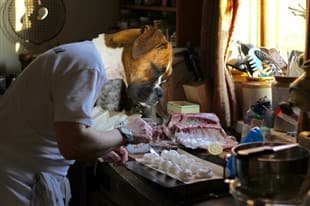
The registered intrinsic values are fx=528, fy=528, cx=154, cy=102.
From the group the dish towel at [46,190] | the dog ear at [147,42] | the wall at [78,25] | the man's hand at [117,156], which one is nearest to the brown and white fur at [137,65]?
the dog ear at [147,42]

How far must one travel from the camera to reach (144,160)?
1.69 metres

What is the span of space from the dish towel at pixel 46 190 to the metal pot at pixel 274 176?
0.71m

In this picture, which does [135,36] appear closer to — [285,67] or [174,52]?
[174,52]

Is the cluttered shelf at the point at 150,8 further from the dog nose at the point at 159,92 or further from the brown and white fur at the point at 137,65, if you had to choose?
the dog nose at the point at 159,92

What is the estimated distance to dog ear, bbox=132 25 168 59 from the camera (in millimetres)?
2326

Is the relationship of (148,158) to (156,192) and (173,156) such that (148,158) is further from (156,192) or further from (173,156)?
(156,192)

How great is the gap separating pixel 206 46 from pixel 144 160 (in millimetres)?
715

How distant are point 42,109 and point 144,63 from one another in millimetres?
887

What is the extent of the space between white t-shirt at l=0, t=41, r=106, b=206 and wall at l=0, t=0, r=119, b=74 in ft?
5.39

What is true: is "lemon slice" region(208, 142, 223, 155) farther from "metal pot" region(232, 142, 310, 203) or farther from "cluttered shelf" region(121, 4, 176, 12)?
"cluttered shelf" region(121, 4, 176, 12)

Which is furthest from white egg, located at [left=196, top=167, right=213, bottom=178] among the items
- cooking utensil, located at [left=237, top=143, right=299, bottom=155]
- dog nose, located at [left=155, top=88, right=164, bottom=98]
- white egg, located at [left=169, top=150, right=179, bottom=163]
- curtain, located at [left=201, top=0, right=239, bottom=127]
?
dog nose, located at [left=155, top=88, right=164, bottom=98]

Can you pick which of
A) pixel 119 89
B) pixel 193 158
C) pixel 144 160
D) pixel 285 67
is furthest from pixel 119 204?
pixel 285 67

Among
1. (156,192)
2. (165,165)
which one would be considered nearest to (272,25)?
(165,165)

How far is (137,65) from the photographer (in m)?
2.31
